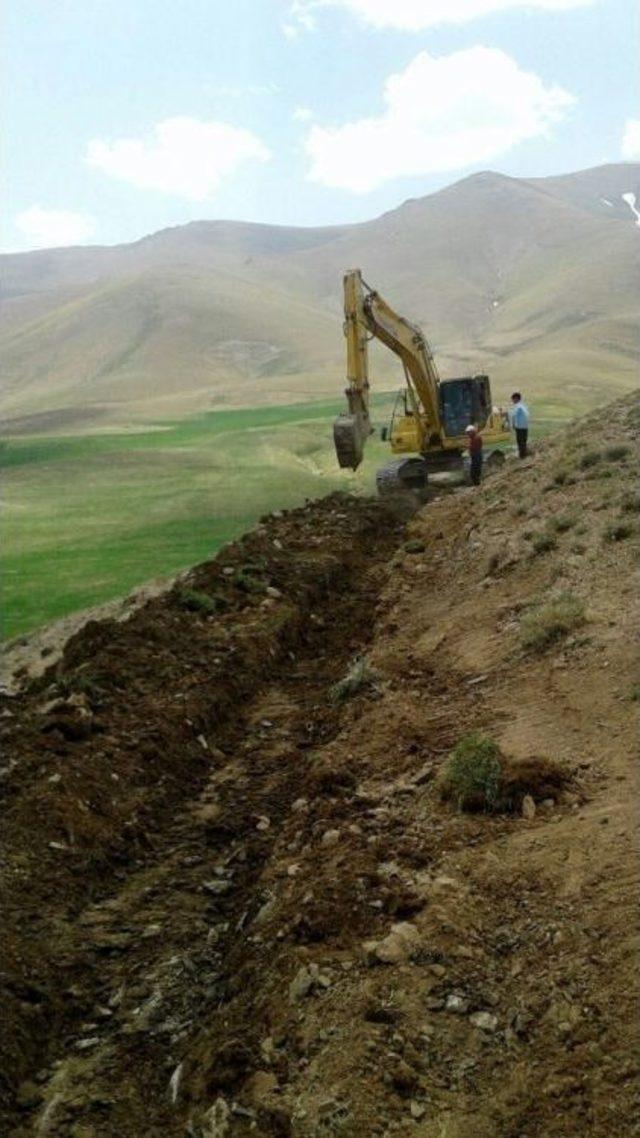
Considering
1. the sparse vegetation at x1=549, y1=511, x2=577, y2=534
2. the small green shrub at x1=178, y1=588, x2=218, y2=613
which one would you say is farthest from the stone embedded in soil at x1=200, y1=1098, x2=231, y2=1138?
the sparse vegetation at x1=549, y1=511, x2=577, y2=534

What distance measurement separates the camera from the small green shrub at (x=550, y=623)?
10.9 metres

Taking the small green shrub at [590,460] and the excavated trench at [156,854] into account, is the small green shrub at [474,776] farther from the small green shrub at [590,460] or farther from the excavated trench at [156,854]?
the small green shrub at [590,460]

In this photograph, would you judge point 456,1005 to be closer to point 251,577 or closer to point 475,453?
point 251,577

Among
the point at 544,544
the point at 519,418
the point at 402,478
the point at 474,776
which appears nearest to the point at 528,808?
the point at 474,776

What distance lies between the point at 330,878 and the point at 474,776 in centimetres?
149

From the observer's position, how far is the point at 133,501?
36.6 m

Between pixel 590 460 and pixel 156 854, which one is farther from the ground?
pixel 590 460

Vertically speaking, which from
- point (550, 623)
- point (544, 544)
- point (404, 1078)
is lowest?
point (404, 1078)

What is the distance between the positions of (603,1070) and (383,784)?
4083 millimetres

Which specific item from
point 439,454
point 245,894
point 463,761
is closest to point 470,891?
point 463,761

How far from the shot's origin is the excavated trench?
19.6ft

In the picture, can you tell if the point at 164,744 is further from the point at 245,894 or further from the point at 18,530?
the point at 18,530

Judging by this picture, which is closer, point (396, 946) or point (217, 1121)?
point (217, 1121)

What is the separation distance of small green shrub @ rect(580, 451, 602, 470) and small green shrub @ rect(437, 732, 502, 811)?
12916 millimetres
